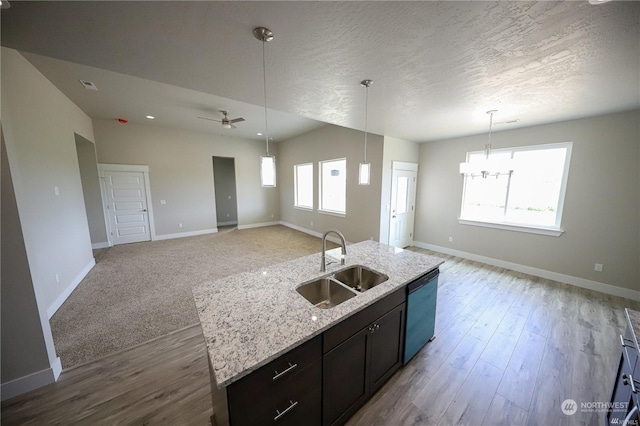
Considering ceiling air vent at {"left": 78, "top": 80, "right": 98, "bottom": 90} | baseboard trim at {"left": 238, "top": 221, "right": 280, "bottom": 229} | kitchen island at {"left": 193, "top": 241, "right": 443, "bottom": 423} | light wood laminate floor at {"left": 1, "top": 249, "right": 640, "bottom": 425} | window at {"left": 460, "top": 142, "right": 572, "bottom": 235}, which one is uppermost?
ceiling air vent at {"left": 78, "top": 80, "right": 98, "bottom": 90}

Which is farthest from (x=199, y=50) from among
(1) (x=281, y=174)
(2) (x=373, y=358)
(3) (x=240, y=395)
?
(1) (x=281, y=174)

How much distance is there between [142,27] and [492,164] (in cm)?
360

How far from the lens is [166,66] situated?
1859mm

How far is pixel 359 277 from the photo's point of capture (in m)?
2.00

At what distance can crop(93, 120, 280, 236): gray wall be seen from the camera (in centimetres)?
515

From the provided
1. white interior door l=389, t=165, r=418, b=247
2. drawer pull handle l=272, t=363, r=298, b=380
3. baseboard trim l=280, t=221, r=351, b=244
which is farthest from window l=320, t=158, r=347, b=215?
drawer pull handle l=272, t=363, r=298, b=380

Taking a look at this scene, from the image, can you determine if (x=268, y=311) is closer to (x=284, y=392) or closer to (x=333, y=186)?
(x=284, y=392)

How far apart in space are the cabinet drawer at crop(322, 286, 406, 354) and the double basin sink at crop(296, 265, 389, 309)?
0.15m

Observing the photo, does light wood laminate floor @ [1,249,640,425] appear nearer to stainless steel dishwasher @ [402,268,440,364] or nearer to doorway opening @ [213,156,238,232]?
stainless steel dishwasher @ [402,268,440,364]

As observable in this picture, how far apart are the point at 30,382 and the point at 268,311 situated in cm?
219

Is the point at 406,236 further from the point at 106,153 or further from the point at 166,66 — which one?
the point at 106,153

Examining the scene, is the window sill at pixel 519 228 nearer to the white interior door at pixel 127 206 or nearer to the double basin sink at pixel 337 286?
the double basin sink at pixel 337 286

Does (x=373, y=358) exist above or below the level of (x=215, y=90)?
below

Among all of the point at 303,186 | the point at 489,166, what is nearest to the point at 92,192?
the point at 303,186
